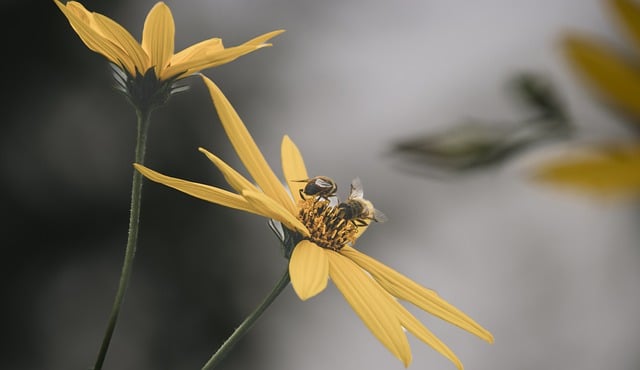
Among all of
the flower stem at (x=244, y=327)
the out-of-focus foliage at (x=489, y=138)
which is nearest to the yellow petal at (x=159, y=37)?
the flower stem at (x=244, y=327)

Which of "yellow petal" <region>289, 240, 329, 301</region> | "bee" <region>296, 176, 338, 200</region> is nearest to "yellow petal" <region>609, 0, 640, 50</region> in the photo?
"yellow petal" <region>289, 240, 329, 301</region>

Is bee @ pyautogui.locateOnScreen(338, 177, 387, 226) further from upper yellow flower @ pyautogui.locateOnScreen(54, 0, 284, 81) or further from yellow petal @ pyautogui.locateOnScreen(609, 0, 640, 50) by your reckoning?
yellow petal @ pyautogui.locateOnScreen(609, 0, 640, 50)

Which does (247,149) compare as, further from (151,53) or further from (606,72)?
(606,72)

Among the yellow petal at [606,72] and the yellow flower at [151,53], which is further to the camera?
the yellow flower at [151,53]

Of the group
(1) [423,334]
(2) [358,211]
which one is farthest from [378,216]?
(1) [423,334]

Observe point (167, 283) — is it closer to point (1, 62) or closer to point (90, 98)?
point (90, 98)

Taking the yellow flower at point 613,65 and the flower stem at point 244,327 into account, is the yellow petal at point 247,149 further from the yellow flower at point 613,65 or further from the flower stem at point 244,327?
the yellow flower at point 613,65
